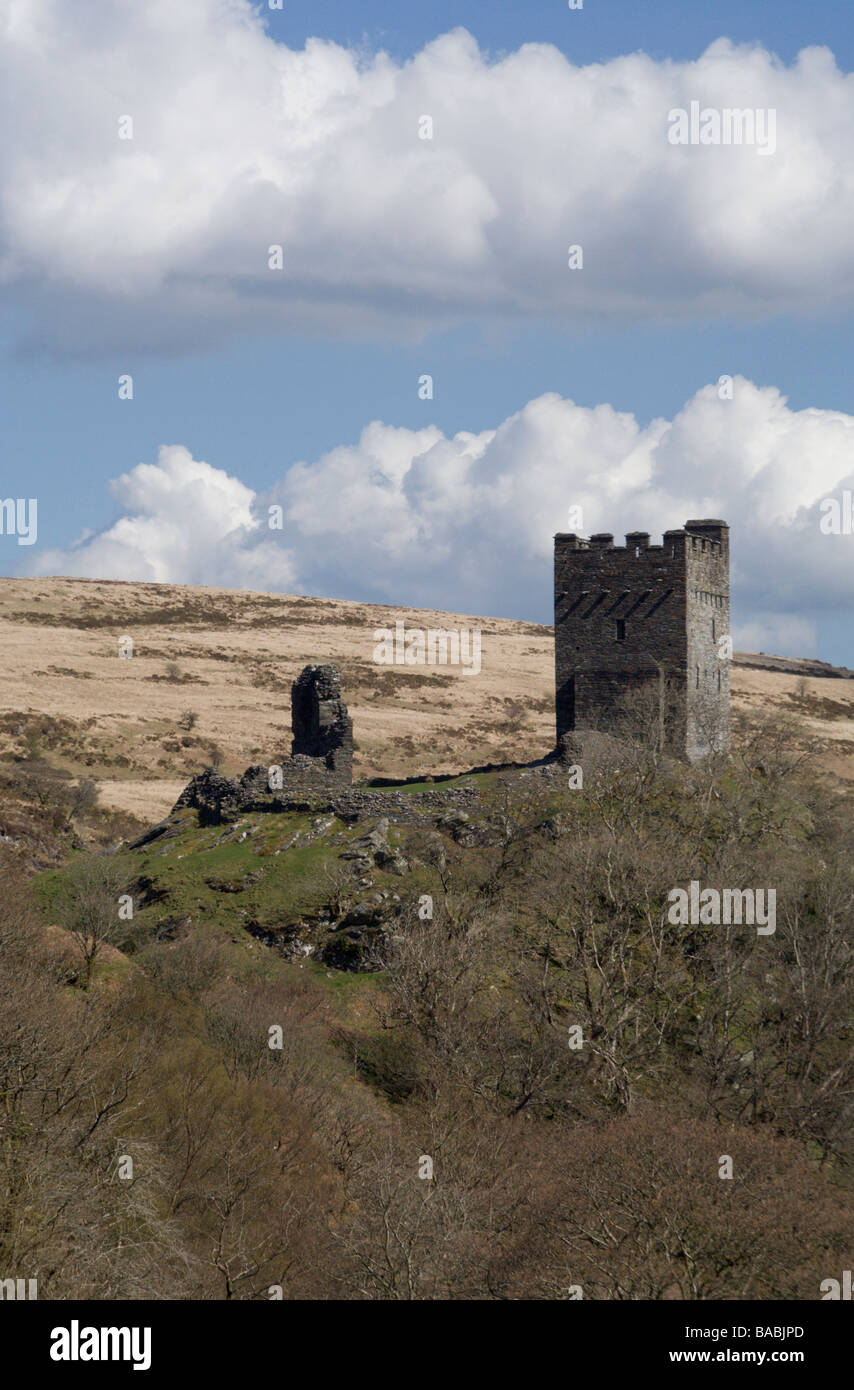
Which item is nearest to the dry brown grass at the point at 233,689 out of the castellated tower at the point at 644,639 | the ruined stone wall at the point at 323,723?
the ruined stone wall at the point at 323,723

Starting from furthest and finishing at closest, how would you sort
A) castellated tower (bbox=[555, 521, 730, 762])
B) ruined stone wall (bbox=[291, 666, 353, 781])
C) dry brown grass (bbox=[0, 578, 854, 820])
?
1. dry brown grass (bbox=[0, 578, 854, 820])
2. ruined stone wall (bbox=[291, 666, 353, 781])
3. castellated tower (bbox=[555, 521, 730, 762])

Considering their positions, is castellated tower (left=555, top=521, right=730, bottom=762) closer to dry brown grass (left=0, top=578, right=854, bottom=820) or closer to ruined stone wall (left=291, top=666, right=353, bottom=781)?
ruined stone wall (left=291, top=666, right=353, bottom=781)

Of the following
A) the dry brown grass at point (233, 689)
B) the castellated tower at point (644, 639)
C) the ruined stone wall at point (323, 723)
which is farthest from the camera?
the dry brown grass at point (233, 689)

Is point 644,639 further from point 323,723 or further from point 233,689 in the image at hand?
point 233,689

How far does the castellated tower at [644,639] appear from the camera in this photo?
169 ft

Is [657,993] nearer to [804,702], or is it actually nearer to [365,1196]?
[365,1196]

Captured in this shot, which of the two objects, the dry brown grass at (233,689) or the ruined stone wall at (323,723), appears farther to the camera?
the dry brown grass at (233,689)

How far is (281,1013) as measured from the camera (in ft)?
125

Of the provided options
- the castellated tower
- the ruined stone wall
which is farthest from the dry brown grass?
the castellated tower

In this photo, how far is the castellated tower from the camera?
5156 cm

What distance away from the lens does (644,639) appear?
52188 millimetres

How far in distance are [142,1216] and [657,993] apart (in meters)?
20.0

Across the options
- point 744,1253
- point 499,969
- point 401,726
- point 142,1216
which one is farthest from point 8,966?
point 401,726

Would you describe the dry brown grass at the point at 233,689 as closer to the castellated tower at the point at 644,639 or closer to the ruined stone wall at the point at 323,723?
the ruined stone wall at the point at 323,723
